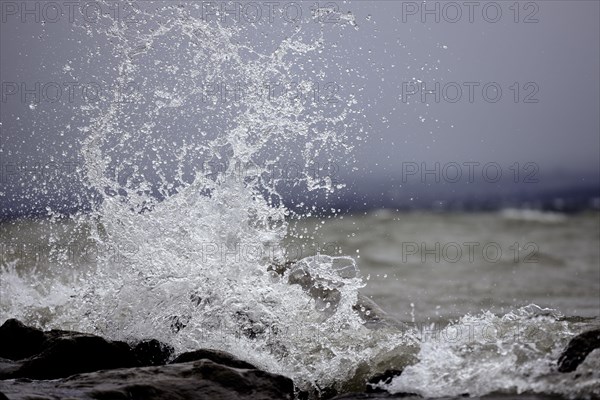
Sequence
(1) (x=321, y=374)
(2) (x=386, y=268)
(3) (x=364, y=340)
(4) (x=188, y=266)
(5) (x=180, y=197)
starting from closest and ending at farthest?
(1) (x=321, y=374), (3) (x=364, y=340), (4) (x=188, y=266), (5) (x=180, y=197), (2) (x=386, y=268)

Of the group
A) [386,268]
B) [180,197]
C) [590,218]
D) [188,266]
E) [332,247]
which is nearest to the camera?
[188,266]

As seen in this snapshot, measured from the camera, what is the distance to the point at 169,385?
3758mm

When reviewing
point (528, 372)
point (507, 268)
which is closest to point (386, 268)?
point (507, 268)

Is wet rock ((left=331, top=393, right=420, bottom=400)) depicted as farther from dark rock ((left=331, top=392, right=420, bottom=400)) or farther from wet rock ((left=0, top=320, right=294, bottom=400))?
wet rock ((left=0, top=320, right=294, bottom=400))

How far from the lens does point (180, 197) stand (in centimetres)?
603

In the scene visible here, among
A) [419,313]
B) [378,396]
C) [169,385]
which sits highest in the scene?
[169,385]

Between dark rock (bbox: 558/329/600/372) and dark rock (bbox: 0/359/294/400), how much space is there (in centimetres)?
118

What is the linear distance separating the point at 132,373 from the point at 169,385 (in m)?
0.22

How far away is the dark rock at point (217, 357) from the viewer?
425 centimetres

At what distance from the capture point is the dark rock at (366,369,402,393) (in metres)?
4.07

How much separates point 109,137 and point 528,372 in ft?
11.6

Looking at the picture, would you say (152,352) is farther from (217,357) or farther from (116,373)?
(116,373)

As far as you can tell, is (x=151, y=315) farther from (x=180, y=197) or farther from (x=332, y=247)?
(x=332, y=247)

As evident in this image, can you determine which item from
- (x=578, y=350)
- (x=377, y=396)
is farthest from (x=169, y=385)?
(x=578, y=350)
